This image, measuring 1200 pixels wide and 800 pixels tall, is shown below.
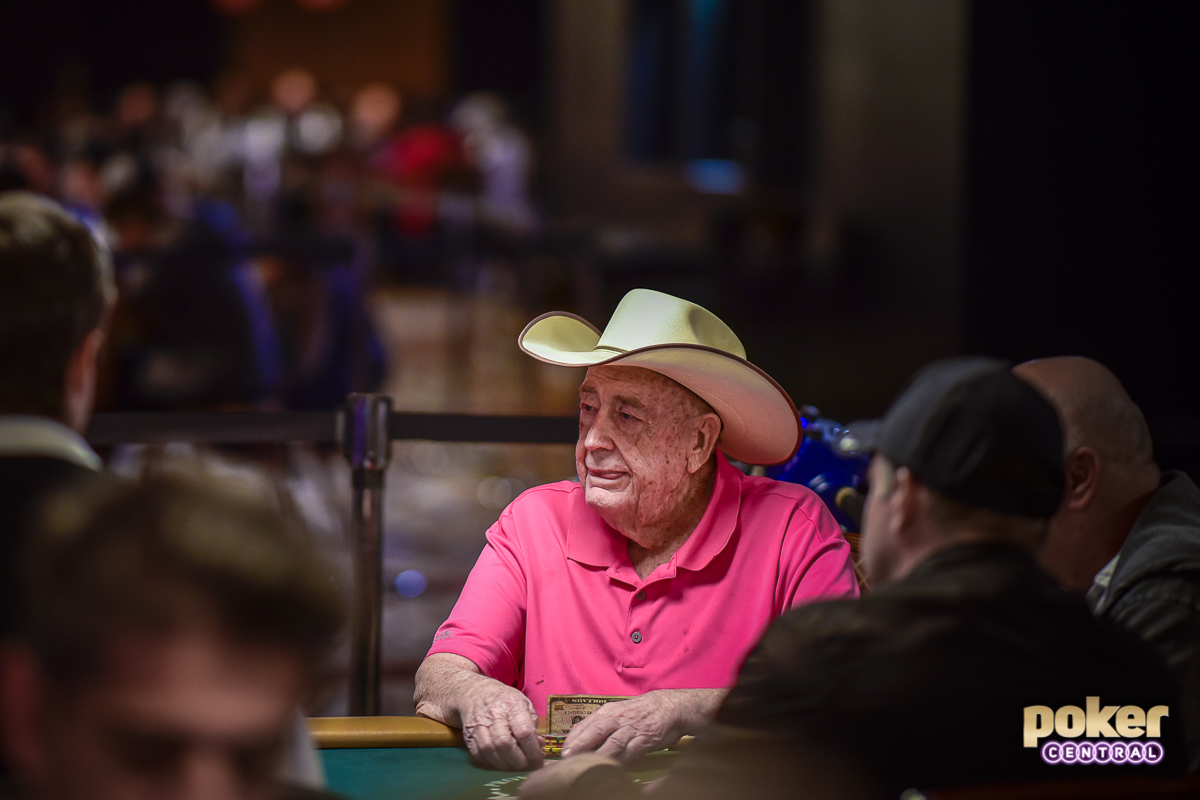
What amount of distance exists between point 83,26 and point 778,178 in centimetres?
1338

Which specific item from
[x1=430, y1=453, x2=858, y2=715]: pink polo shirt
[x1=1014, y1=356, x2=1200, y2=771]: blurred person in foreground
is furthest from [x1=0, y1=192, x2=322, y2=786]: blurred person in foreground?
[x1=1014, y1=356, x2=1200, y2=771]: blurred person in foreground

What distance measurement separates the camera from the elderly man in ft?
7.13

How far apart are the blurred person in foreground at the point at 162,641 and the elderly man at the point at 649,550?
1.19 metres

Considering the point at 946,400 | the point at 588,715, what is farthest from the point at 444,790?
the point at 946,400

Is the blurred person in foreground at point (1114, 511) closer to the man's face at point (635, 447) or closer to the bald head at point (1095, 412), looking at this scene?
the bald head at point (1095, 412)

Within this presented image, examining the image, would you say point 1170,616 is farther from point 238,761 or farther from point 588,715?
point 238,761

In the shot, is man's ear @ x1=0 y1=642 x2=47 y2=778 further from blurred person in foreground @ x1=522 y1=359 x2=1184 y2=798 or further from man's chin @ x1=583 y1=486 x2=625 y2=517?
man's chin @ x1=583 y1=486 x2=625 y2=517

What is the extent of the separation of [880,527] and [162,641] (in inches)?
35.3

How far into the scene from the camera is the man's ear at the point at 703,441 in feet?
7.47

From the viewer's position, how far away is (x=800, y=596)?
2172mm

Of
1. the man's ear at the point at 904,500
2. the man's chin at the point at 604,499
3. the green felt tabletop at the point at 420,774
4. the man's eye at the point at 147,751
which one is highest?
the man's ear at the point at 904,500

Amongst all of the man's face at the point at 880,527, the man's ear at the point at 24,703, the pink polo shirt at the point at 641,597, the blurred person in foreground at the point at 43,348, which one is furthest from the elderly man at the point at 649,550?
the man's ear at the point at 24,703

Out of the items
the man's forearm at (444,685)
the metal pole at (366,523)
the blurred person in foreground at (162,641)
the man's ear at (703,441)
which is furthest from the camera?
the metal pole at (366,523)

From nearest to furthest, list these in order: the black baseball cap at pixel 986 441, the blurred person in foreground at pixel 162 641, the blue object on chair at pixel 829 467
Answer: the blurred person in foreground at pixel 162 641
the black baseball cap at pixel 986 441
the blue object on chair at pixel 829 467
